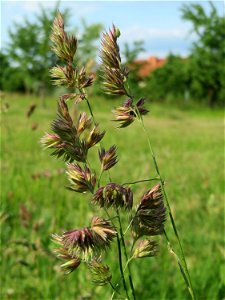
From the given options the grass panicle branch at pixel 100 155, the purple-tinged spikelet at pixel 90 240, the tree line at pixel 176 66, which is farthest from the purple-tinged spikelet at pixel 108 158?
the tree line at pixel 176 66

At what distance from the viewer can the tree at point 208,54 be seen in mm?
39938

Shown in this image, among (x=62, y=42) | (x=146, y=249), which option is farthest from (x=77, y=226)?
(x=62, y=42)

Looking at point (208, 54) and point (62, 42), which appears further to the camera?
point (208, 54)

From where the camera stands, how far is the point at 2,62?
47.8 meters

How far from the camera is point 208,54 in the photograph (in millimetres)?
40562

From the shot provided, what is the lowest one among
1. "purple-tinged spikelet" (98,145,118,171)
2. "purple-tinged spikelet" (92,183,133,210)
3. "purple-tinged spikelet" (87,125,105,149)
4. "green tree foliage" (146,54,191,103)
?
"green tree foliage" (146,54,191,103)

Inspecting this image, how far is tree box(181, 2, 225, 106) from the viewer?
1572 inches

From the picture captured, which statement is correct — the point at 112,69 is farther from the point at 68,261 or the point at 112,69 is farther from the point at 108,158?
the point at 68,261

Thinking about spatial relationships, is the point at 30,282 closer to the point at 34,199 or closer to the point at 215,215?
the point at 34,199

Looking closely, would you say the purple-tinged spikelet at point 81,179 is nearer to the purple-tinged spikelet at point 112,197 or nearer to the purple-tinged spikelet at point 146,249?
the purple-tinged spikelet at point 112,197

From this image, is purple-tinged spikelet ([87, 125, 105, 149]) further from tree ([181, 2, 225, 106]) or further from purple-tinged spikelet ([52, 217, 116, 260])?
tree ([181, 2, 225, 106])

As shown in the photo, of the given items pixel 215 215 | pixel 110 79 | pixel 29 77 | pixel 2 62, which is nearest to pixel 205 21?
pixel 29 77

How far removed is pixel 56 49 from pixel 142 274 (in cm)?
214

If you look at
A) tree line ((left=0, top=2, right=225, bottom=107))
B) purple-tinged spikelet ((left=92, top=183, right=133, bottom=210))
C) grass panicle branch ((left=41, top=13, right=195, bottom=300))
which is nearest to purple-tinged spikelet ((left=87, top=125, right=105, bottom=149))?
grass panicle branch ((left=41, top=13, right=195, bottom=300))
